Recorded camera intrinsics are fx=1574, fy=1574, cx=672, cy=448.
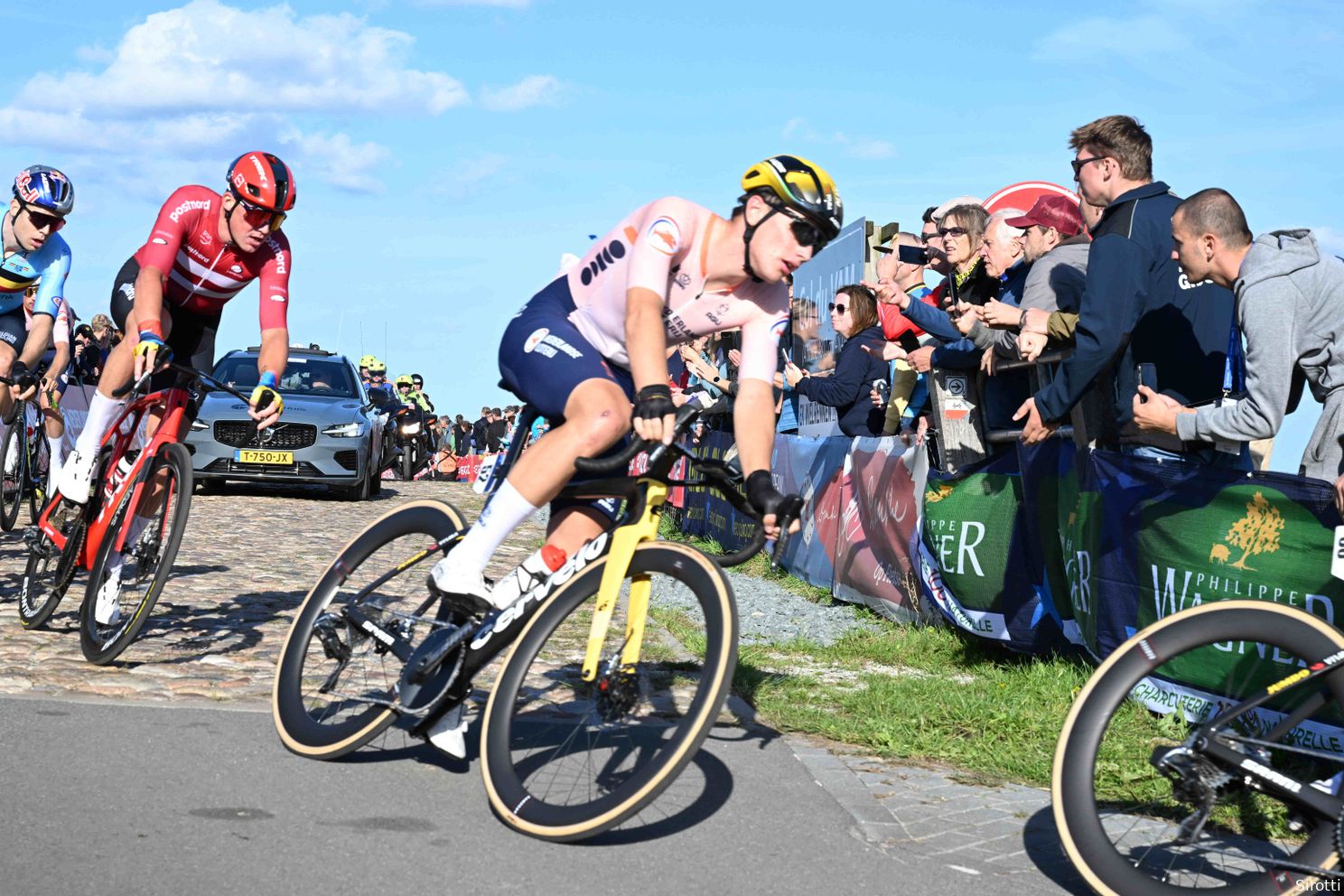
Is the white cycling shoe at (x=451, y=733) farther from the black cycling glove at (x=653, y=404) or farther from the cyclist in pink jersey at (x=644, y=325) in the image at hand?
the black cycling glove at (x=653, y=404)

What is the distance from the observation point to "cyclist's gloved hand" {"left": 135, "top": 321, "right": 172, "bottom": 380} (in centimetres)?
648

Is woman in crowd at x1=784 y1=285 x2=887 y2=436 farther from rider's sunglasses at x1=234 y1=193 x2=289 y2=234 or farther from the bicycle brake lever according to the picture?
the bicycle brake lever

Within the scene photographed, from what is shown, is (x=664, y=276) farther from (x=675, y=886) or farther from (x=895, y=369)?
(x=895, y=369)

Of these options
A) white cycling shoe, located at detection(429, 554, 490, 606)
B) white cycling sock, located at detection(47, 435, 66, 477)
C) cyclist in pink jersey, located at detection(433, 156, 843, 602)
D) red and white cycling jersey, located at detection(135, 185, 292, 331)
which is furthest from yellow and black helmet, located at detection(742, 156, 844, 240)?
white cycling sock, located at detection(47, 435, 66, 477)

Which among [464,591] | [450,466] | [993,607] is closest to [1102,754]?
[464,591]

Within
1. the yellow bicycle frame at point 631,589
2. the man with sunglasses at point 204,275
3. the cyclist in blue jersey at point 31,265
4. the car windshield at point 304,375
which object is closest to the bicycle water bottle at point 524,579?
the yellow bicycle frame at point 631,589

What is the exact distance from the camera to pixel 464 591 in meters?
4.91

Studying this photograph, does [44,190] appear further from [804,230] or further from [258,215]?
[804,230]

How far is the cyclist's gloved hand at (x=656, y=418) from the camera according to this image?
4.29 meters

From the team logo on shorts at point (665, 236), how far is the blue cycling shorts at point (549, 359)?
0.44 meters

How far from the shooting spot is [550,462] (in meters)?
4.77

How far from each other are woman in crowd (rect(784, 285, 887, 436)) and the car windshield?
35.9ft

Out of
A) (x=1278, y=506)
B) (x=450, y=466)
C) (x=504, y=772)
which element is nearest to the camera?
(x=504, y=772)

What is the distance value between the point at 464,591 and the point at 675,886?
1262 mm
